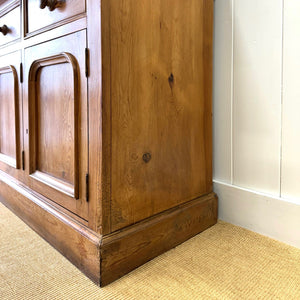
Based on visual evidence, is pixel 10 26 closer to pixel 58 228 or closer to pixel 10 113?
pixel 10 113

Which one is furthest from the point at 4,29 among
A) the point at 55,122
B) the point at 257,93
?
the point at 257,93

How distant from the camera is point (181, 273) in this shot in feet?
2.54

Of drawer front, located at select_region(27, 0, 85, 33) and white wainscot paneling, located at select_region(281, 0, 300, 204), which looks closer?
drawer front, located at select_region(27, 0, 85, 33)

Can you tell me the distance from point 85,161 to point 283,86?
66 cm

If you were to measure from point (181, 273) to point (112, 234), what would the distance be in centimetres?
22

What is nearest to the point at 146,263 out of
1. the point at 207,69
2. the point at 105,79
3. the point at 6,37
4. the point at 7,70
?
the point at 105,79

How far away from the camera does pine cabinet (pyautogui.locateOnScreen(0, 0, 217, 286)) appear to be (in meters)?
0.74

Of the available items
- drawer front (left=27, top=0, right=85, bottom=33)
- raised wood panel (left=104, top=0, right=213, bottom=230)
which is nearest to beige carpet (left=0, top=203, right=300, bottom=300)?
raised wood panel (left=104, top=0, right=213, bottom=230)

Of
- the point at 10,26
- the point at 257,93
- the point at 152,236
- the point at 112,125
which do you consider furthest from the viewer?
the point at 10,26

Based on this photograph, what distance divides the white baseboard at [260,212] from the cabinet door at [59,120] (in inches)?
22.3

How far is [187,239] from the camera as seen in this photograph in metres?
0.97

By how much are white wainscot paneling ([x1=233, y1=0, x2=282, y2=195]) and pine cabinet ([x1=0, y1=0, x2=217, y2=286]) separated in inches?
4.2

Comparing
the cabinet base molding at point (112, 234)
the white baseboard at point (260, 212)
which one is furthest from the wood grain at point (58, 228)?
the white baseboard at point (260, 212)

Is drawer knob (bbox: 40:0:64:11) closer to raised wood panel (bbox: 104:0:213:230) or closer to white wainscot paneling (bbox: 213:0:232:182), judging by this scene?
raised wood panel (bbox: 104:0:213:230)
